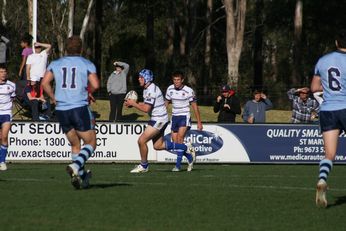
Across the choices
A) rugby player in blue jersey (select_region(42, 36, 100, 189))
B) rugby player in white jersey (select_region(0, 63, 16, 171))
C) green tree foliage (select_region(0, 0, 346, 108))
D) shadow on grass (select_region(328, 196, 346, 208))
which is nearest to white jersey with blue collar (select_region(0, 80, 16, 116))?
rugby player in white jersey (select_region(0, 63, 16, 171))

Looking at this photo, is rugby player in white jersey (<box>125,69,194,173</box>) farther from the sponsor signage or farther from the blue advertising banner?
the blue advertising banner

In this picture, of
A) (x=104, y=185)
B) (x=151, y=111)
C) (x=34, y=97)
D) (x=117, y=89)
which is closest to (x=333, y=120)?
(x=104, y=185)

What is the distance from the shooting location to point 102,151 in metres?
24.9

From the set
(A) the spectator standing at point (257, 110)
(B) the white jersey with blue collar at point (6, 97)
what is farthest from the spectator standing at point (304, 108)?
(B) the white jersey with blue collar at point (6, 97)

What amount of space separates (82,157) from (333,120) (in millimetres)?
3558

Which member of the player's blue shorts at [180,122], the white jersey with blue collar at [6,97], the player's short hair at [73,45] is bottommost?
the player's blue shorts at [180,122]

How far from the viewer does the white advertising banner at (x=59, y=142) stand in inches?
969

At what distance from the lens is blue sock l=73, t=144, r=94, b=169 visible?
1348 centimetres

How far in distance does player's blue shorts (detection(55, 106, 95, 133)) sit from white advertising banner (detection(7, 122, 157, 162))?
36.2ft

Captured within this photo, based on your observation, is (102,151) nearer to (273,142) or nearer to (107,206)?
(273,142)

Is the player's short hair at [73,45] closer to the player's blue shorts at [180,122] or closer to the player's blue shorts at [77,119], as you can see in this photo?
the player's blue shorts at [77,119]

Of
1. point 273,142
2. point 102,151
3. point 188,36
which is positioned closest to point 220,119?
point 273,142

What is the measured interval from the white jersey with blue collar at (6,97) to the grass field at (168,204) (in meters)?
2.72

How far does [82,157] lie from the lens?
13539mm
